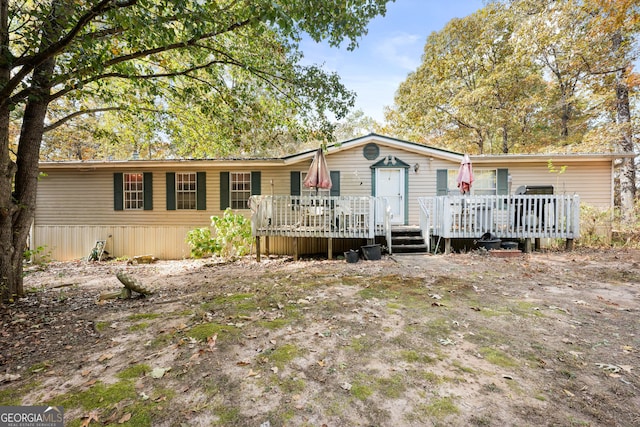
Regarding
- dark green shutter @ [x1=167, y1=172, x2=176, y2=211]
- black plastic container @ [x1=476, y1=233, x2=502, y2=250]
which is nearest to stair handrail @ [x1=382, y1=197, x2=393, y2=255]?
black plastic container @ [x1=476, y1=233, x2=502, y2=250]

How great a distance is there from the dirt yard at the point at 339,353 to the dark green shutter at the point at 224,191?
542 cm

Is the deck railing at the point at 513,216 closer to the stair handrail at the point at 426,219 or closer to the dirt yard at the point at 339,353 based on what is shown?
the stair handrail at the point at 426,219

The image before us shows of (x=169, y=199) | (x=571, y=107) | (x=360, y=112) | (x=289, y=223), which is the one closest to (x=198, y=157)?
(x=169, y=199)

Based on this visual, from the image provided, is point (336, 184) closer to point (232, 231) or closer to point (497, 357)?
point (232, 231)

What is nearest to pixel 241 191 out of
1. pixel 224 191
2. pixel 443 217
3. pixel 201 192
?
pixel 224 191

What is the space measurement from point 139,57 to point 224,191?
19.5 ft

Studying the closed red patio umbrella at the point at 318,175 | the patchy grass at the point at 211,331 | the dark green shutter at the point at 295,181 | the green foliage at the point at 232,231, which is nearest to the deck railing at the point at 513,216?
the closed red patio umbrella at the point at 318,175

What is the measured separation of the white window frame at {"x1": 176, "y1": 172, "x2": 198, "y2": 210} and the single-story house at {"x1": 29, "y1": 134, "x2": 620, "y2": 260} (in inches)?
1.5

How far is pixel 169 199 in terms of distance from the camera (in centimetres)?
1047

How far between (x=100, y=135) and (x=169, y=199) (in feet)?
9.78

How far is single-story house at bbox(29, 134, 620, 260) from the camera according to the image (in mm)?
9945

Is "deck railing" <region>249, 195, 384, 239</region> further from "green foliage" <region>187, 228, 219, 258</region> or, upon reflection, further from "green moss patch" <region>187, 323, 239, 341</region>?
"green moss patch" <region>187, 323, 239, 341</region>

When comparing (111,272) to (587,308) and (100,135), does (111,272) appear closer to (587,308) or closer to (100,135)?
(100,135)

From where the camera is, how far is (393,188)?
1015cm
